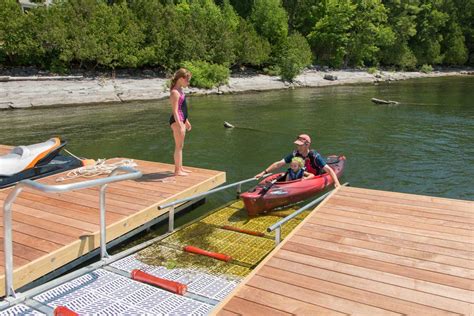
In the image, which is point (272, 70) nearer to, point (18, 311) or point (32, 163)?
point (32, 163)

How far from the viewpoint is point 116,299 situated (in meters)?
4.76

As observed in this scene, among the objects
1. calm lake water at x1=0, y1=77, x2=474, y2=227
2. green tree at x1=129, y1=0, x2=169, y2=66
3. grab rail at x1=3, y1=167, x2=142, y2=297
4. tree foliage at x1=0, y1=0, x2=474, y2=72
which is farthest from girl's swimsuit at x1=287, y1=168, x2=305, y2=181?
green tree at x1=129, y1=0, x2=169, y2=66

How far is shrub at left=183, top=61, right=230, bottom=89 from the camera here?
35.3 m

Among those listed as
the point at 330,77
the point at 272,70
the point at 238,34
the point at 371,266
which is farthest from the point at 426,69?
the point at 371,266

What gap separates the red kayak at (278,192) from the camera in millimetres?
8039

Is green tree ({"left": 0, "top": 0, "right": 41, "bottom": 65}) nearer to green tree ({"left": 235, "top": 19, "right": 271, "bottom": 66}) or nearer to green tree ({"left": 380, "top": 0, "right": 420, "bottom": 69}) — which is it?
green tree ({"left": 235, "top": 19, "right": 271, "bottom": 66})

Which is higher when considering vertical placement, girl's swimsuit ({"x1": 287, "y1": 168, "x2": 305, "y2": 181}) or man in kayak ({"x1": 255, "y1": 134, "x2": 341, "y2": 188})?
man in kayak ({"x1": 255, "y1": 134, "x2": 341, "y2": 188})

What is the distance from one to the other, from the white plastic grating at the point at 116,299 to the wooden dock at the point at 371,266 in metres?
0.85

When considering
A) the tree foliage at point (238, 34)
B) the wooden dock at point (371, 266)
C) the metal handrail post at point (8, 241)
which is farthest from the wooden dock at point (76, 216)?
the tree foliage at point (238, 34)

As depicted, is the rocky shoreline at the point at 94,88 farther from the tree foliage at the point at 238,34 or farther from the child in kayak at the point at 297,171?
the child in kayak at the point at 297,171

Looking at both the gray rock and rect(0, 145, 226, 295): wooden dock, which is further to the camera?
the gray rock

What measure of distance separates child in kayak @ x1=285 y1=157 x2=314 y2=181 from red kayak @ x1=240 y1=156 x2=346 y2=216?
15 cm

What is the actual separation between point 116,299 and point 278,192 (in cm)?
428

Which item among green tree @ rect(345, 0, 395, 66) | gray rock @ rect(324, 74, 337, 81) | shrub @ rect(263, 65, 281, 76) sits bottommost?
gray rock @ rect(324, 74, 337, 81)
